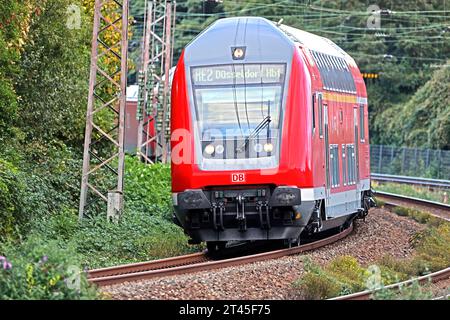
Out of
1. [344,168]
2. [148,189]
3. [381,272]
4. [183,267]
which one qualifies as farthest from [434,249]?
[148,189]

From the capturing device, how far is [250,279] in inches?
653

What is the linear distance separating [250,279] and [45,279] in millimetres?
4579

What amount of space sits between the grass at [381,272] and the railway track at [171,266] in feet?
4.75

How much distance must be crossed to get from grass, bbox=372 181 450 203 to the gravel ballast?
20045 mm

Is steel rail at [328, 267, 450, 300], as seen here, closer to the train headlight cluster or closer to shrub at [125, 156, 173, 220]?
the train headlight cluster

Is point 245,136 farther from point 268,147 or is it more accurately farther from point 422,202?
point 422,202

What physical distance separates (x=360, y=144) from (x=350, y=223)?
2.28 metres

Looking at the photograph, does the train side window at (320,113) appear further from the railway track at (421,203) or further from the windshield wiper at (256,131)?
the railway track at (421,203)

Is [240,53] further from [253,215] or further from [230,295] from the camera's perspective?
[230,295]

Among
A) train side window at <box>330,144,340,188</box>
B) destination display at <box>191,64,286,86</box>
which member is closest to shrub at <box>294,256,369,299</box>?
destination display at <box>191,64,286,86</box>

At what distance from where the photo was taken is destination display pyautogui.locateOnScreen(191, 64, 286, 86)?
19.9 meters

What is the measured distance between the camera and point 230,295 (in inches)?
595

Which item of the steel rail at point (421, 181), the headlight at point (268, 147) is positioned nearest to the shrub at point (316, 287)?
the headlight at point (268, 147)
